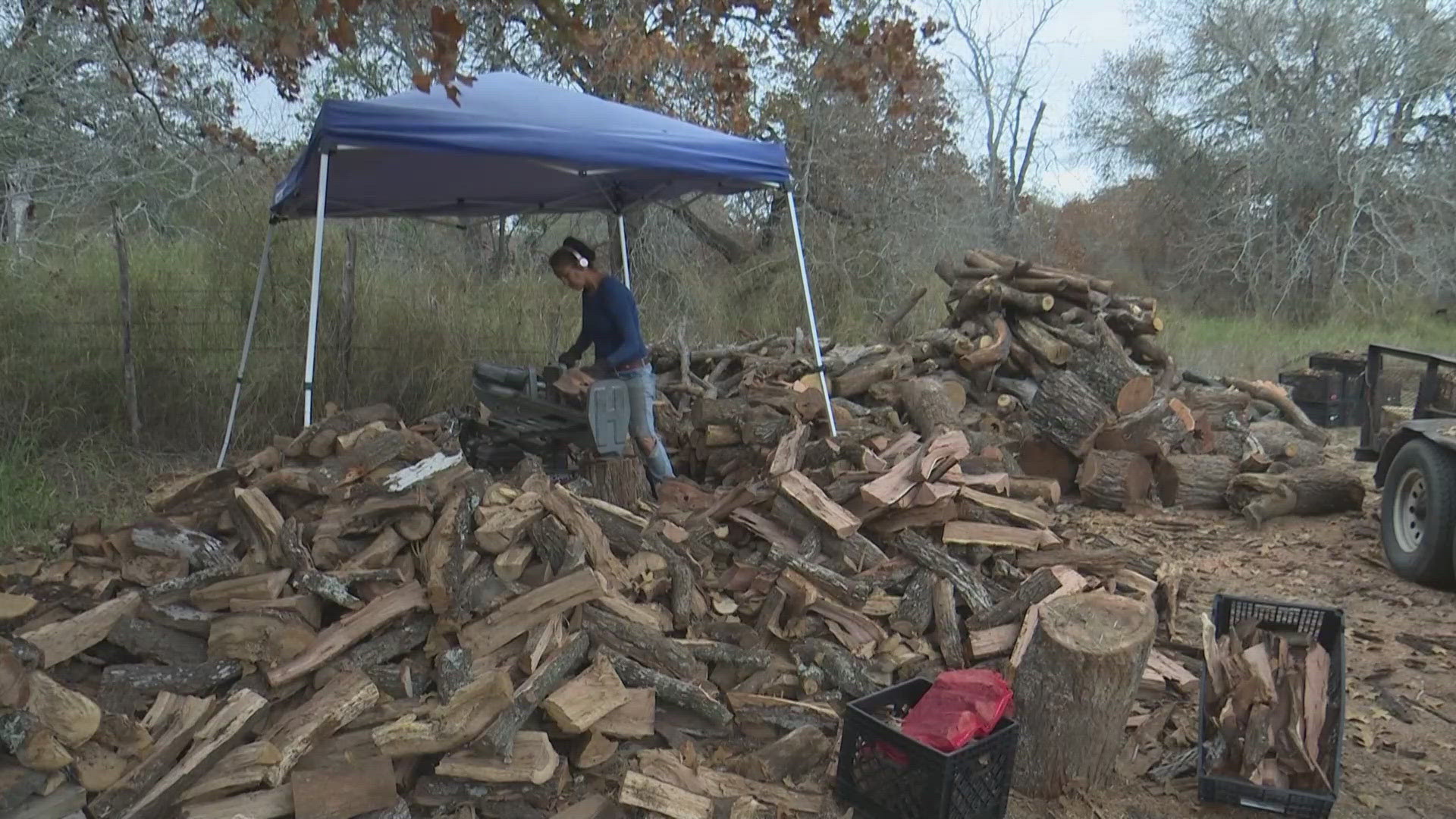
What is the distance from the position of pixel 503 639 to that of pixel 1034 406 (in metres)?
4.77

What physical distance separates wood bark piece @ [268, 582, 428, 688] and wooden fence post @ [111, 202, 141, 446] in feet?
13.9

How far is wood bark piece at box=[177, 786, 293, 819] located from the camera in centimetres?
263

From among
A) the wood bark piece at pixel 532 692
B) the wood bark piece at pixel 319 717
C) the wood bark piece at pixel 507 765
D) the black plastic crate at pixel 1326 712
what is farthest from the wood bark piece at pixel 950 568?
the wood bark piece at pixel 319 717

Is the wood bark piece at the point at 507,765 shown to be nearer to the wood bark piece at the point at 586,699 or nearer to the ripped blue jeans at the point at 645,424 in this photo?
the wood bark piece at the point at 586,699

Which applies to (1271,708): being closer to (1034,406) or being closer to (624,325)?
(624,325)

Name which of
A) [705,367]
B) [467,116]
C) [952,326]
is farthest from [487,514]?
[952,326]

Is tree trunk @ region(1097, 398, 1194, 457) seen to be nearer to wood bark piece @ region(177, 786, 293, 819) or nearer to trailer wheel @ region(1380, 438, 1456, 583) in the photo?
trailer wheel @ region(1380, 438, 1456, 583)

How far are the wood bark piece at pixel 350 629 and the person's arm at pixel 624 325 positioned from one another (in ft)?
7.61

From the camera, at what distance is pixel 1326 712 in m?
3.11

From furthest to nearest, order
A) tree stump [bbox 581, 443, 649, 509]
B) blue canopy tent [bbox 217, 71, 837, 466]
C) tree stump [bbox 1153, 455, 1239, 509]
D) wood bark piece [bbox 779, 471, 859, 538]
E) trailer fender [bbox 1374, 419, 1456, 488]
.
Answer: tree stump [bbox 1153, 455, 1239, 509] < trailer fender [bbox 1374, 419, 1456, 488] < tree stump [bbox 581, 443, 649, 509] < blue canopy tent [bbox 217, 71, 837, 466] < wood bark piece [bbox 779, 471, 859, 538]

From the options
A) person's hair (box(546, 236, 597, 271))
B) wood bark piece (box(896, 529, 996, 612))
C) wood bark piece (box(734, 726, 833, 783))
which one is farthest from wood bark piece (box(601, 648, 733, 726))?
person's hair (box(546, 236, 597, 271))

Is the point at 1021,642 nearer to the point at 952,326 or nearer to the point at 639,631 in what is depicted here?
the point at 639,631

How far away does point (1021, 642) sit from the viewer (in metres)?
3.53

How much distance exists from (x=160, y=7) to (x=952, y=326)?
7.93 metres
